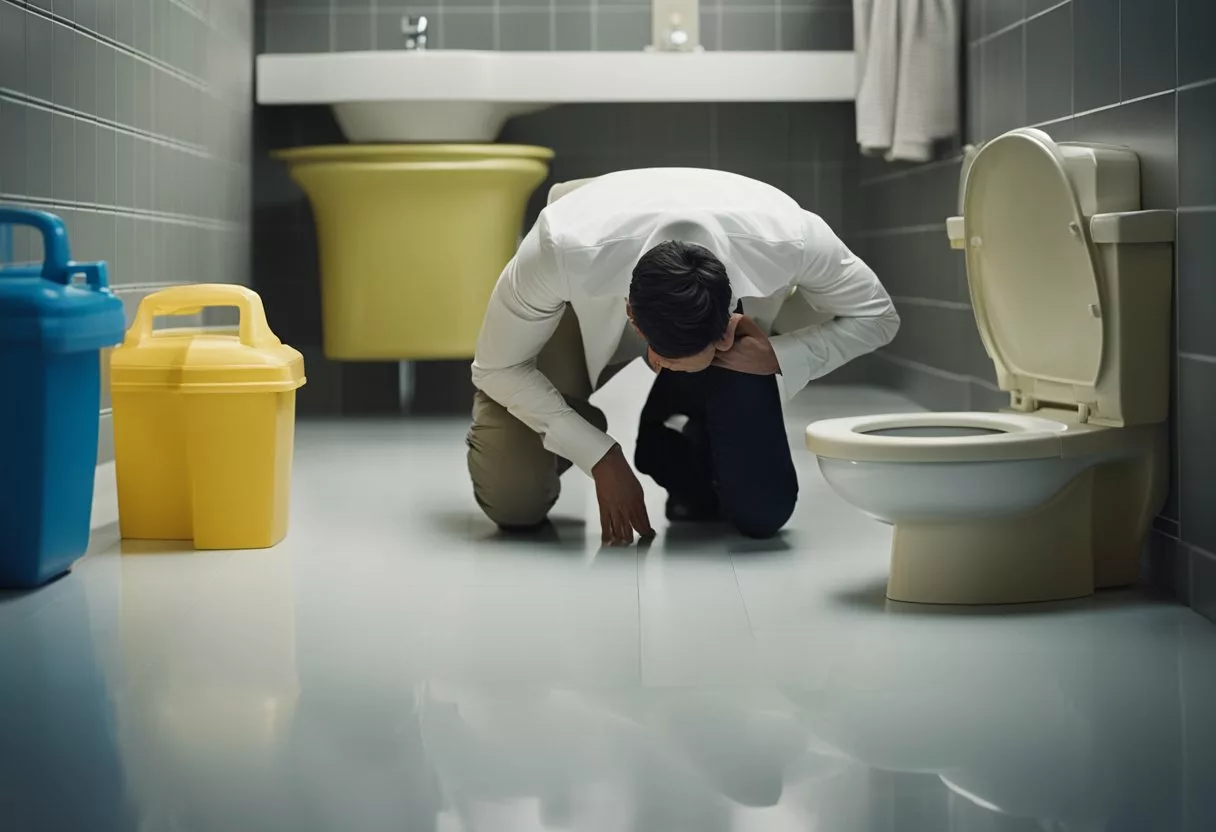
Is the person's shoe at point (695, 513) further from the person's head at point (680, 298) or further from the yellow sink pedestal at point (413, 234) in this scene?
the yellow sink pedestal at point (413, 234)

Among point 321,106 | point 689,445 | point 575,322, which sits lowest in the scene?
point 689,445

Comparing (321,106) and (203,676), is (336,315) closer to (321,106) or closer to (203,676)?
(321,106)

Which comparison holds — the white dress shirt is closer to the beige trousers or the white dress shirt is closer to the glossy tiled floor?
the beige trousers

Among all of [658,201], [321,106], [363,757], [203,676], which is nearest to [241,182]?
[321,106]

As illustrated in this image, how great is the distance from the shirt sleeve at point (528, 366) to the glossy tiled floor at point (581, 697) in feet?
0.63

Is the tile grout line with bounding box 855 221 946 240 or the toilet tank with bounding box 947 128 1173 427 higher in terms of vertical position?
the tile grout line with bounding box 855 221 946 240

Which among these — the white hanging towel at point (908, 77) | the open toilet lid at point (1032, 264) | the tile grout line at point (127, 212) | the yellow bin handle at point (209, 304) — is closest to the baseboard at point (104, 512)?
the yellow bin handle at point (209, 304)

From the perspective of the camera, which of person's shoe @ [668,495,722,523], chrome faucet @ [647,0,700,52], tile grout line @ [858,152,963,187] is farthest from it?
chrome faucet @ [647,0,700,52]

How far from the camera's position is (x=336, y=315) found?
169 inches

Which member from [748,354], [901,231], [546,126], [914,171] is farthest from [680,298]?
[546,126]

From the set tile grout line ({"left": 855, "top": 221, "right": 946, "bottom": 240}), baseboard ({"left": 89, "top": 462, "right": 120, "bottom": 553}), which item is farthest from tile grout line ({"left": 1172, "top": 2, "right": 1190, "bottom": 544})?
tile grout line ({"left": 855, "top": 221, "right": 946, "bottom": 240})

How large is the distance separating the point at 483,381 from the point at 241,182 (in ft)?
7.87

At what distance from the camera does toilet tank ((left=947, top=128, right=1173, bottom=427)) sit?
206 centimetres

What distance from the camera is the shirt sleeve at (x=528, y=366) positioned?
227 cm
